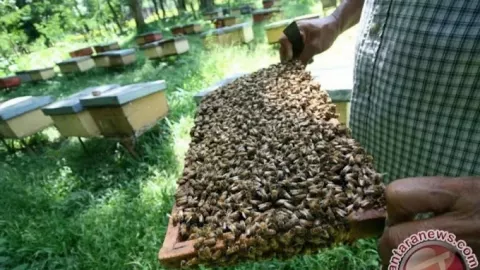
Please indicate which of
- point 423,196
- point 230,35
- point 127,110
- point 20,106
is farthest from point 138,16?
point 423,196

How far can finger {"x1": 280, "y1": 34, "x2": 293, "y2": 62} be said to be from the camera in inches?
78.2

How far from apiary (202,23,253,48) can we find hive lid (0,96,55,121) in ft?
15.1

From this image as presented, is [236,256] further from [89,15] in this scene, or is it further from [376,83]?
[89,15]

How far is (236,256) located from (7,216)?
397cm

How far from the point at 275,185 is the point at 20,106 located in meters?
5.63

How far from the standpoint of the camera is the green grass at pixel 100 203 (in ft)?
9.86

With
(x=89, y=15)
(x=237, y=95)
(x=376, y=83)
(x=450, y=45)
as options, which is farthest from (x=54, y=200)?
(x=89, y=15)

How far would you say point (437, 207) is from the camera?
0.72 metres

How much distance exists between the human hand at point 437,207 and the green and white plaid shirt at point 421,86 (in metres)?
0.57

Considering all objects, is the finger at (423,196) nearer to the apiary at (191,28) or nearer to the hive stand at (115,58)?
the hive stand at (115,58)

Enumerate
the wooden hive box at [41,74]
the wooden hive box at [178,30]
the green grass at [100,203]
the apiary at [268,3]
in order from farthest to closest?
the apiary at [268,3] < the wooden hive box at [178,30] < the wooden hive box at [41,74] < the green grass at [100,203]

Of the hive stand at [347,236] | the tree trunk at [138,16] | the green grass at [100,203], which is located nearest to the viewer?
the hive stand at [347,236]

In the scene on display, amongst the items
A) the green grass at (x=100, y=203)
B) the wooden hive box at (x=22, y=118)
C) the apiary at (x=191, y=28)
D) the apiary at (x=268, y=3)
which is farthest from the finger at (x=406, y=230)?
the apiary at (x=268, y=3)

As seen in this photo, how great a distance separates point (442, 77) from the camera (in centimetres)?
118
